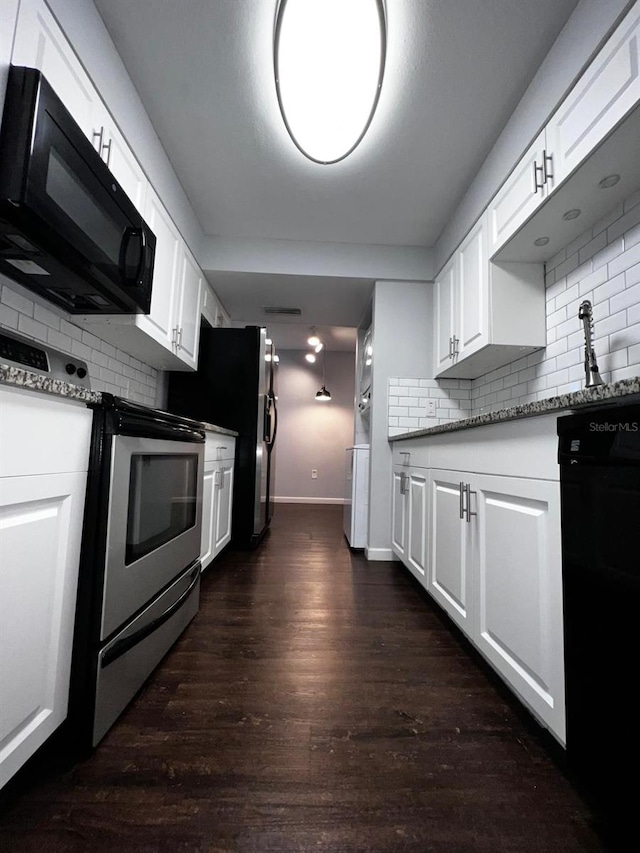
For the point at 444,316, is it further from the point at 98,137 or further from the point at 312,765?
the point at 312,765

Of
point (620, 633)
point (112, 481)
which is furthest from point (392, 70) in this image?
point (620, 633)

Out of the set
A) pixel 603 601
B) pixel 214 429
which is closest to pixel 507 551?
pixel 603 601

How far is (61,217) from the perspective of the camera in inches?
40.7

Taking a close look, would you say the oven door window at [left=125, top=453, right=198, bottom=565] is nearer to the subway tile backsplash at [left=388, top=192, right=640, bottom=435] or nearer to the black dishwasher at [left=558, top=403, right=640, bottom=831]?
the black dishwasher at [left=558, top=403, right=640, bottom=831]

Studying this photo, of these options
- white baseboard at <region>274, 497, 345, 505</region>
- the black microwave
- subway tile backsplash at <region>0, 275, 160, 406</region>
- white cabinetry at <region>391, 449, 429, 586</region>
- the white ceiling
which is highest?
the white ceiling

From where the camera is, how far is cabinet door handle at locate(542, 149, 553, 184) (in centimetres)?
136

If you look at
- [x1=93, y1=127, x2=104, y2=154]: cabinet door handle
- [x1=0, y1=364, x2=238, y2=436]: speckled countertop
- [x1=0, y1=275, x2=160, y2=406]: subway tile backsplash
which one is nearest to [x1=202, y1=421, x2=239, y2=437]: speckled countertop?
[x1=0, y1=275, x2=160, y2=406]: subway tile backsplash

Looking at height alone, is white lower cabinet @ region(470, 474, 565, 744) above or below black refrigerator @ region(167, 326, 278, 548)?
below

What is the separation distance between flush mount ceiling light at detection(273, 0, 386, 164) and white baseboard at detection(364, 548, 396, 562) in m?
2.36

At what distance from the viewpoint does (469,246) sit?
2119mm

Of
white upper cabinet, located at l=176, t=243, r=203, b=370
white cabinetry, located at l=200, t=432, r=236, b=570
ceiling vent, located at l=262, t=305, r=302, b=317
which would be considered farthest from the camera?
ceiling vent, located at l=262, t=305, r=302, b=317

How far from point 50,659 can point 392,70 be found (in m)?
2.29

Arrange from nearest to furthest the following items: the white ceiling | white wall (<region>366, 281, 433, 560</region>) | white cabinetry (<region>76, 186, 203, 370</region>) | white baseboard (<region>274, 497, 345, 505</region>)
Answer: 1. the white ceiling
2. white cabinetry (<region>76, 186, 203, 370</region>)
3. white wall (<region>366, 281, 433, 560</region>)
4. white baseboard (<region>274, 497, 345, 505</region>)

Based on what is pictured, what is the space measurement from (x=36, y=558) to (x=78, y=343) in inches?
53.1
